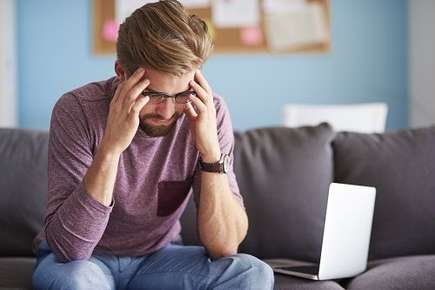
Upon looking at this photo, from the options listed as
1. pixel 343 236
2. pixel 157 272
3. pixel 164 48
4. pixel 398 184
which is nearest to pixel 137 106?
pixel 164 48

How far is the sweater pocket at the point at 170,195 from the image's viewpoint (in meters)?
1.52

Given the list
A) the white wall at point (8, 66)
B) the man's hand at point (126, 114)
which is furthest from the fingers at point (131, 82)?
the white wall at point (8, 66)

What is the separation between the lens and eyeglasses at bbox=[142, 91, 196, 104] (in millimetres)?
1360

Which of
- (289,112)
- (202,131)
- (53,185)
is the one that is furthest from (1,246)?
(289,112)

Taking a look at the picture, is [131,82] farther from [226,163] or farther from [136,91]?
[226,163]

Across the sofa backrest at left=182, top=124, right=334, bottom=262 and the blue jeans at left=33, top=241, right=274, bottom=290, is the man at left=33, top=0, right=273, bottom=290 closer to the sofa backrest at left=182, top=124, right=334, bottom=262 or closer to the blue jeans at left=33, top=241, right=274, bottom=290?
the blue jeans at left=33, top=241, right=274, bottom=290

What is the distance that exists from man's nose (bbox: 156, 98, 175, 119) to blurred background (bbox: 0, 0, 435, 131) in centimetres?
242

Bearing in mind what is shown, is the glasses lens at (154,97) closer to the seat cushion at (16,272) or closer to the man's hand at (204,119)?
the man's hand at (204,119)

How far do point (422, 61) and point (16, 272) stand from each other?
2625 millimetres

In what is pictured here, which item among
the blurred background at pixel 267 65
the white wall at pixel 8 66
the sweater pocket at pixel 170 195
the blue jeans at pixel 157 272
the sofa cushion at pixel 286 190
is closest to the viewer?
the blue jeans at pixel 157 272

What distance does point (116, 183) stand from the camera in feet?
4.86

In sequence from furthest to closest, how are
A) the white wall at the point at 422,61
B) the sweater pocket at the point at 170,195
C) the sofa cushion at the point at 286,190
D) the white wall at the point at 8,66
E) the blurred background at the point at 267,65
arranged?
1. the blurred background at the point at 267,65
2. the white wall at the point at 8,66
3. the white wall at the point at 422,61
4. the sofa cushion at the point at 286,190
5. the sweater pocket at the point at 170,195

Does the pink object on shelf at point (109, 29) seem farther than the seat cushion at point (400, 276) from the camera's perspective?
Yes

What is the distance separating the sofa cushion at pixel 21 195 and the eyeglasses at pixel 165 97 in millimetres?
699
